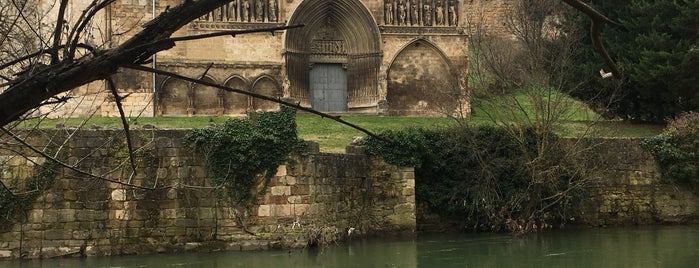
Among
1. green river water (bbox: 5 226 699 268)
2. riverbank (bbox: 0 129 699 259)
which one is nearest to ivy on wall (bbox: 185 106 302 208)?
riverbank (bbox: 0 129 699 259)

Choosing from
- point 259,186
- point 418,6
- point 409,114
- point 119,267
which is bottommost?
point 119,267

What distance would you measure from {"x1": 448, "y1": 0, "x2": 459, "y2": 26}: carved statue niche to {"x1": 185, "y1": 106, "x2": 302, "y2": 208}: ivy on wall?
1654cm

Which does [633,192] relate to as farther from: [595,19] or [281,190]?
[595,19]

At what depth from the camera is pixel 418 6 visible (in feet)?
108

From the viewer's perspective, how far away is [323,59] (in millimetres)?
33438

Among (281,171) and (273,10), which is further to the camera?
(273,10)

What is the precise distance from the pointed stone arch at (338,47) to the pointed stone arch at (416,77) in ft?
2.47

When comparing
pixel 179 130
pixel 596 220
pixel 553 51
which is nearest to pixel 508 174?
pixel 596 220

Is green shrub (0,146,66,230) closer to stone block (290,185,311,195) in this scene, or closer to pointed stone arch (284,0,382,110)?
stone block (290,185,311,195)

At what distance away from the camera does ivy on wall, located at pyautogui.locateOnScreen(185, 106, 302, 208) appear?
17.0 meters

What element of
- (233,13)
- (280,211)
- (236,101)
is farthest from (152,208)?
(233,13)

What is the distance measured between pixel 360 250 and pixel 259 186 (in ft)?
7.14

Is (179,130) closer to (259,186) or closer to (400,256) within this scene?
(259,186)

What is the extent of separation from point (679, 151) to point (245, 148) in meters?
10.9
